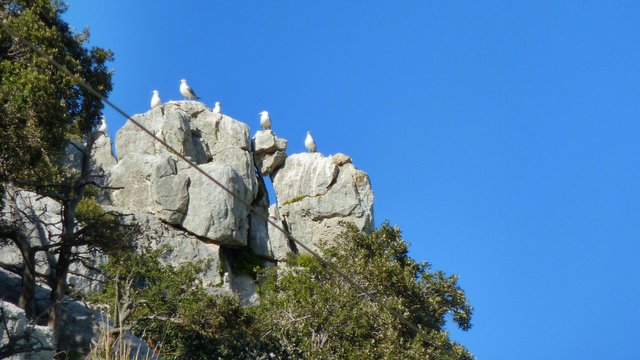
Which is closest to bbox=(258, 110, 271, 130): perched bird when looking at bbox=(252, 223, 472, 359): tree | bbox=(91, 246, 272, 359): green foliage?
bbox=(252, 223, 472, 359): tree

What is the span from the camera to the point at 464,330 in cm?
3403

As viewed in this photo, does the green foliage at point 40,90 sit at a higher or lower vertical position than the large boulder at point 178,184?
lower

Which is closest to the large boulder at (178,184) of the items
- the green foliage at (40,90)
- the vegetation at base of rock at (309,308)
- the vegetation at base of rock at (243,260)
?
the vegetation at base of rock at (243,260)

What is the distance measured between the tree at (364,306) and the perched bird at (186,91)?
1857cm

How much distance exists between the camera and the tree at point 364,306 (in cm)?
2562

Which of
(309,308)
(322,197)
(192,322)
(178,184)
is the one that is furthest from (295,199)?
(192,322)

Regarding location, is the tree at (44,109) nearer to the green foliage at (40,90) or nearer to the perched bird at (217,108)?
the green foliage at (40,90)

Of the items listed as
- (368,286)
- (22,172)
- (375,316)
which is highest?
(368,286)

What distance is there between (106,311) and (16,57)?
865cm

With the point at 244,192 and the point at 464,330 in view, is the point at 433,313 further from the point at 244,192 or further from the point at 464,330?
the point at 244,192

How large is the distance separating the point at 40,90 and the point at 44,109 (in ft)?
1.11

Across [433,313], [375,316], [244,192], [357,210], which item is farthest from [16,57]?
[357,210]

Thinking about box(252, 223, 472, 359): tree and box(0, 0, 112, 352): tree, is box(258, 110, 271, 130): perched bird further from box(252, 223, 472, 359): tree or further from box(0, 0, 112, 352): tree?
box(0, 0, 112, 352): tree

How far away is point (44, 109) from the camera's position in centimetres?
1641
